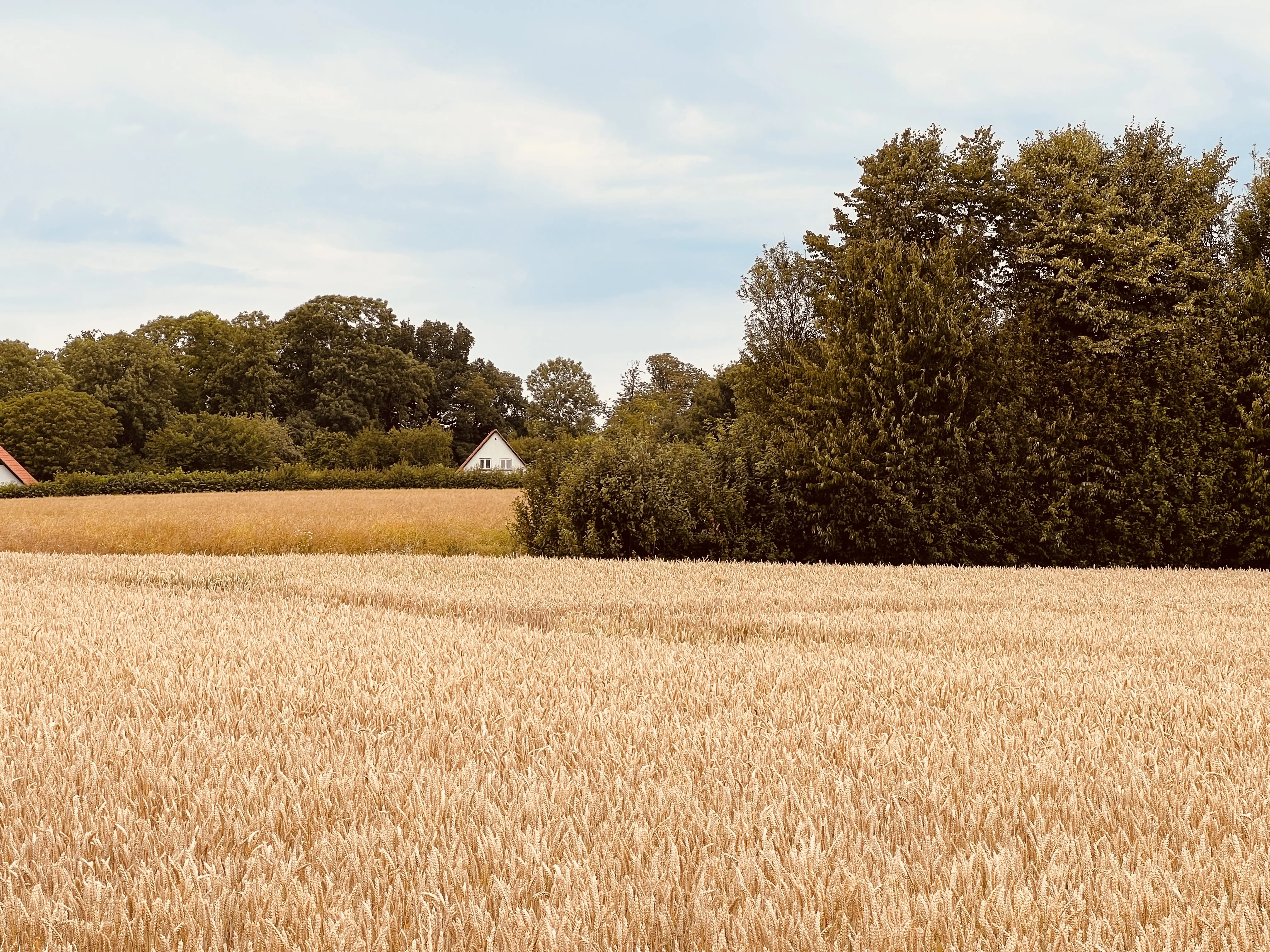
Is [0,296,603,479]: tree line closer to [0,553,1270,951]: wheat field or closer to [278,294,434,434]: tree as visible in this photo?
[278,294,434,434]: tree

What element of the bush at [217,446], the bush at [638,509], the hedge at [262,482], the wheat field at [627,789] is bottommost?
the wheat field at [627,789]

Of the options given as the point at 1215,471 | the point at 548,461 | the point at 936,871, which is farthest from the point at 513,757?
the point at 1215,471

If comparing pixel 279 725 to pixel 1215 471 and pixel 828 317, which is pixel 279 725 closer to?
pixel 828 317

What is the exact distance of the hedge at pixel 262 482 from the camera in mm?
46906

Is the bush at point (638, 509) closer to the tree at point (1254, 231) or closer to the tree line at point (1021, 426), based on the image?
the tree line at point (1021, 426)

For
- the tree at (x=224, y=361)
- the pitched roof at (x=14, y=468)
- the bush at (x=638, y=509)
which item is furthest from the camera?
the tree at (x=224, y=361)

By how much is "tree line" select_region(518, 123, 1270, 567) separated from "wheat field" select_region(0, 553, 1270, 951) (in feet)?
27.9

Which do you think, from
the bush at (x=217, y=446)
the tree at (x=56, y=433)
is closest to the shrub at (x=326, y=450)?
the bush at (x=217, y=446)

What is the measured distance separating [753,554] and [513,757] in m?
11.7

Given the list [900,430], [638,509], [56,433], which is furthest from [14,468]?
[900,430]

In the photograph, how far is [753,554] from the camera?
47.9 ft

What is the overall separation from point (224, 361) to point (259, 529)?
68873mm

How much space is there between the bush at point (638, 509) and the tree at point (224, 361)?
7026cm

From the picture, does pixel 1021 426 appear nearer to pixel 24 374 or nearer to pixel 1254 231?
pixel 1254 231
